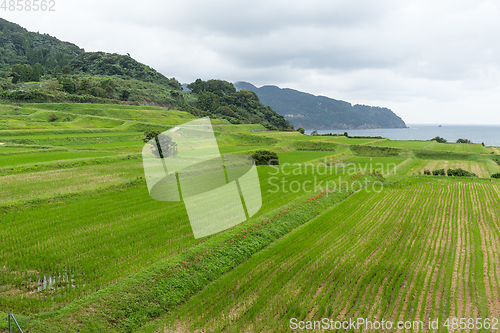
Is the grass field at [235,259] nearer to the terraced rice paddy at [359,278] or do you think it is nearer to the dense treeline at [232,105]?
the terraced rice paddy at [359,278]

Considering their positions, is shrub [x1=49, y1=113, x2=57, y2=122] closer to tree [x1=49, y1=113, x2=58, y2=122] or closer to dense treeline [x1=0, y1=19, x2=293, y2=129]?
tree [x1=49, y1=113, x2=58, y2=122]

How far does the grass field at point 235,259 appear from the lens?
8.04 meters

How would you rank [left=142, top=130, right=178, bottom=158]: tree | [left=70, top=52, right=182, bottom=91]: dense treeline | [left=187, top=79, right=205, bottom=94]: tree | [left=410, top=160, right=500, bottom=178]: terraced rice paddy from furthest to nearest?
[left=187, top=79, right=205, bottom=94]: tree → [left=70, top=52, right=182, bottom=91]: dense treeline → [left=410, top=160, right=500, bottom=178]: terraced rice paddy → [left=142, top=130, right=178, bottom=158]: tree

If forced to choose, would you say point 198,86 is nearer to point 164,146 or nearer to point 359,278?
point 164,146

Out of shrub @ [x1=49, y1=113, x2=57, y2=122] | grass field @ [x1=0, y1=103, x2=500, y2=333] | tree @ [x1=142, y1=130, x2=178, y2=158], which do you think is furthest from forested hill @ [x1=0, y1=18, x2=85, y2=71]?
grass field @ [x1=0, y1=103, x2=500, y2=333]

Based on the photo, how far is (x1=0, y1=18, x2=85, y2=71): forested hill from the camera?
465ft

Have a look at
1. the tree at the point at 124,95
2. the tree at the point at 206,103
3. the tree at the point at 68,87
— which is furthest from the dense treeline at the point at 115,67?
the tree at the point at 68,87

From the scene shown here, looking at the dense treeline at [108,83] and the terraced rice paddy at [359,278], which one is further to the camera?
the dense treeline at [108,83]

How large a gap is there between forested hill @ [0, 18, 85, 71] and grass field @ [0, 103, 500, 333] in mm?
153472

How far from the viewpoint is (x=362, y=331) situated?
7.58m

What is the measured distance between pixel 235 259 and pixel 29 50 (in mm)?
197270

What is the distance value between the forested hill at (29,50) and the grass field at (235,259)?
15347 centimetres

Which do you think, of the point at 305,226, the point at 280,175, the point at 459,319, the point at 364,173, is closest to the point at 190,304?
the point at 459,319

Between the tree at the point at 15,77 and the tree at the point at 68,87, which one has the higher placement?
the tree at the point at 15,77
